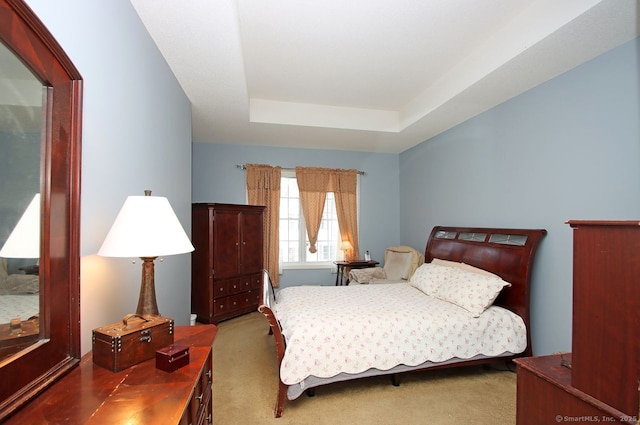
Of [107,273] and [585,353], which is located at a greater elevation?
[107,273]

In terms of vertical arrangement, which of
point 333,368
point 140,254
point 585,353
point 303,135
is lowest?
point 333,368

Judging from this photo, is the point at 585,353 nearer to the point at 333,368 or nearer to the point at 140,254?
the point at 333,368

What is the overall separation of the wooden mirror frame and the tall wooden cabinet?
281 cm

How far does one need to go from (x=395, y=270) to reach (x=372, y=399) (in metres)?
2.24

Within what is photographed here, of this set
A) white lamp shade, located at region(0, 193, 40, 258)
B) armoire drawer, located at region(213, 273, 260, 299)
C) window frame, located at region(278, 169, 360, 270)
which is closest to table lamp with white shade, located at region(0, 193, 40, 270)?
white lamp shade, located at region(0, 193, 40, 258)

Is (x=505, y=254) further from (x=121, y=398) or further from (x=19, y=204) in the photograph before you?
(x=19, y=204)

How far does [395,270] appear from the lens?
14.4ft

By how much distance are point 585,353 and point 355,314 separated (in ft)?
→ 4.82

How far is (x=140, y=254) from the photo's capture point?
117 centimetres

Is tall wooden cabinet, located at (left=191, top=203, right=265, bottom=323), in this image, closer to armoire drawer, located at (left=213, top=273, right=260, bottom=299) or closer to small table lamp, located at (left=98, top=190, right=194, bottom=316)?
armoire drawer, located at (left=213, top=273, right=260, bottom=299)

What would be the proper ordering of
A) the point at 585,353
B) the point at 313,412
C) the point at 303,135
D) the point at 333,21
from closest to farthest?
the point at 585,353
the point at 313,412
the point at 333,21
the point at 303,135

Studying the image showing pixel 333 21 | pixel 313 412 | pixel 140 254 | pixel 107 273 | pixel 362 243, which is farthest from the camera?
pixel 362 243

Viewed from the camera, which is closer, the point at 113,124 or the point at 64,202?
the point at 64,202

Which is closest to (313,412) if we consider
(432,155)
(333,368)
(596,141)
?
(333,368)
